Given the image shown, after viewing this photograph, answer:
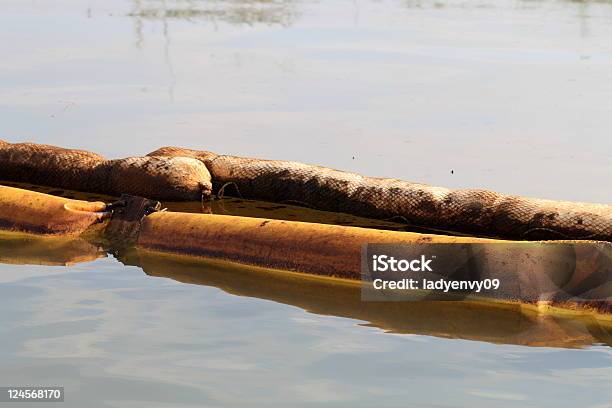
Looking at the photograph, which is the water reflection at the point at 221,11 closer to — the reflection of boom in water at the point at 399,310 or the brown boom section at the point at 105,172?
the brown boom section at the point at 105,172

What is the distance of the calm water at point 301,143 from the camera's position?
5.48m

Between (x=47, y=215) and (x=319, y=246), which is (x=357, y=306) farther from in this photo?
(x=47, y=215)

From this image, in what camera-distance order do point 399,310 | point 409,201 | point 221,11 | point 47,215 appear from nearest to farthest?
1. point 399,310
2. point 47,215
3. point 409,201
4. point 221,11

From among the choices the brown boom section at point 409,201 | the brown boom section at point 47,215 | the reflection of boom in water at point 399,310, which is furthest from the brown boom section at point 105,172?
the reflection of boom in water at point 399,310

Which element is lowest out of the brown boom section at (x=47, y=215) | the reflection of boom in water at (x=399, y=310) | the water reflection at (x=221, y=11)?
the reflection of boom in water at (x=399, y=310)

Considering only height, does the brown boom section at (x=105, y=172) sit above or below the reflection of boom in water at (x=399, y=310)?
above

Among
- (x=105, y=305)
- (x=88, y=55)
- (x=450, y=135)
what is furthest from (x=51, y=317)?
(x=88, y=55)

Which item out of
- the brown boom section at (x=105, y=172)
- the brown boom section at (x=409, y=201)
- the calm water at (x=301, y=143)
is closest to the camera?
the calm water at (x=301, y=143)

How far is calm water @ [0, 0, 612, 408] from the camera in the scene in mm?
5480

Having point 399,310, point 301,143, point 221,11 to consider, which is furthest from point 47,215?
point 221,11

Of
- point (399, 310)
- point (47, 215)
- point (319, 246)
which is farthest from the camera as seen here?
point (47, 215)

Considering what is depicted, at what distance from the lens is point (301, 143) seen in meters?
11.1

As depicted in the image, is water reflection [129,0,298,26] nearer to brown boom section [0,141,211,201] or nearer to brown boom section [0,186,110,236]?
brown boom section [0,141,211,201]

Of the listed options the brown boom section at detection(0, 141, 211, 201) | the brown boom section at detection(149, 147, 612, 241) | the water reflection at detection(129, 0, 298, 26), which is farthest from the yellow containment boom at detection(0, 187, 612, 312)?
the water reflection at detection(129, 0, 298, 26)
